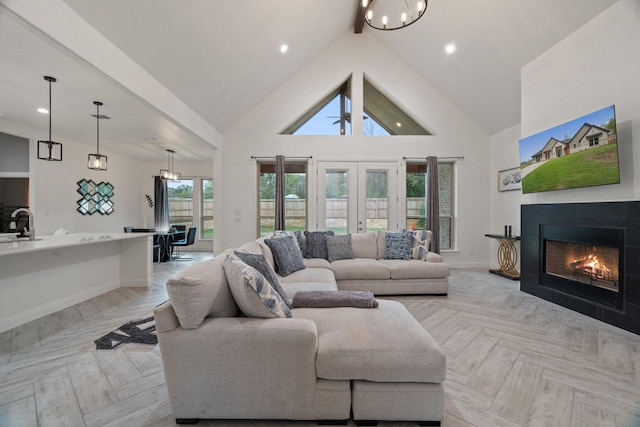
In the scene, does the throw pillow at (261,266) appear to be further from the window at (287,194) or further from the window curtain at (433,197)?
the window curtain at (433,197)

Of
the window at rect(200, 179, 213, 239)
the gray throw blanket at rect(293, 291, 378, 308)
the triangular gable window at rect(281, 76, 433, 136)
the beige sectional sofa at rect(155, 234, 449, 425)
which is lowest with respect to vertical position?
the beige sectional sofa at rect(155, 234, 449, 425)

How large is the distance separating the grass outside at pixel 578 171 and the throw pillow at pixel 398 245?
1837 mm

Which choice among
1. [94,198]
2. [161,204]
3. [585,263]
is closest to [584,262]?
[585,263]

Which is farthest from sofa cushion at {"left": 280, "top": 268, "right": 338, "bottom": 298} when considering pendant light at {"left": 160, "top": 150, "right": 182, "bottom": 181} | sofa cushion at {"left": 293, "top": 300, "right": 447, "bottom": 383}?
pendant light at {"left": 160, "top": 150, "right": 182, "bottom": 181}

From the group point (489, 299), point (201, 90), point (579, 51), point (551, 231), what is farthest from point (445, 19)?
point (489, 299)

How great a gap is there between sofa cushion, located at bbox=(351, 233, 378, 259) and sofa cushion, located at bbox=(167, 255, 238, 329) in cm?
304

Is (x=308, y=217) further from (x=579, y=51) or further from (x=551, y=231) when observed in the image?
(x=579, y=51)

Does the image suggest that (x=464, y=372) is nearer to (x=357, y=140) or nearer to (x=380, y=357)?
(x=380, y=357)

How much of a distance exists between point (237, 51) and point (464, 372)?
4.56 metres

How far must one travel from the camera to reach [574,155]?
3.34 m

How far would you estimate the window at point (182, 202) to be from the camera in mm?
8570

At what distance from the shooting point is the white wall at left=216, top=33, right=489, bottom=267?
5910 millimetres

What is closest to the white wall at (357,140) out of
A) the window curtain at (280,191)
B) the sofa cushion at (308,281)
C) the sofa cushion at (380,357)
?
the window curtain at (280,191)

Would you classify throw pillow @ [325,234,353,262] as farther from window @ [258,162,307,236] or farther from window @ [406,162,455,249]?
window @ [406,162,455,249]
